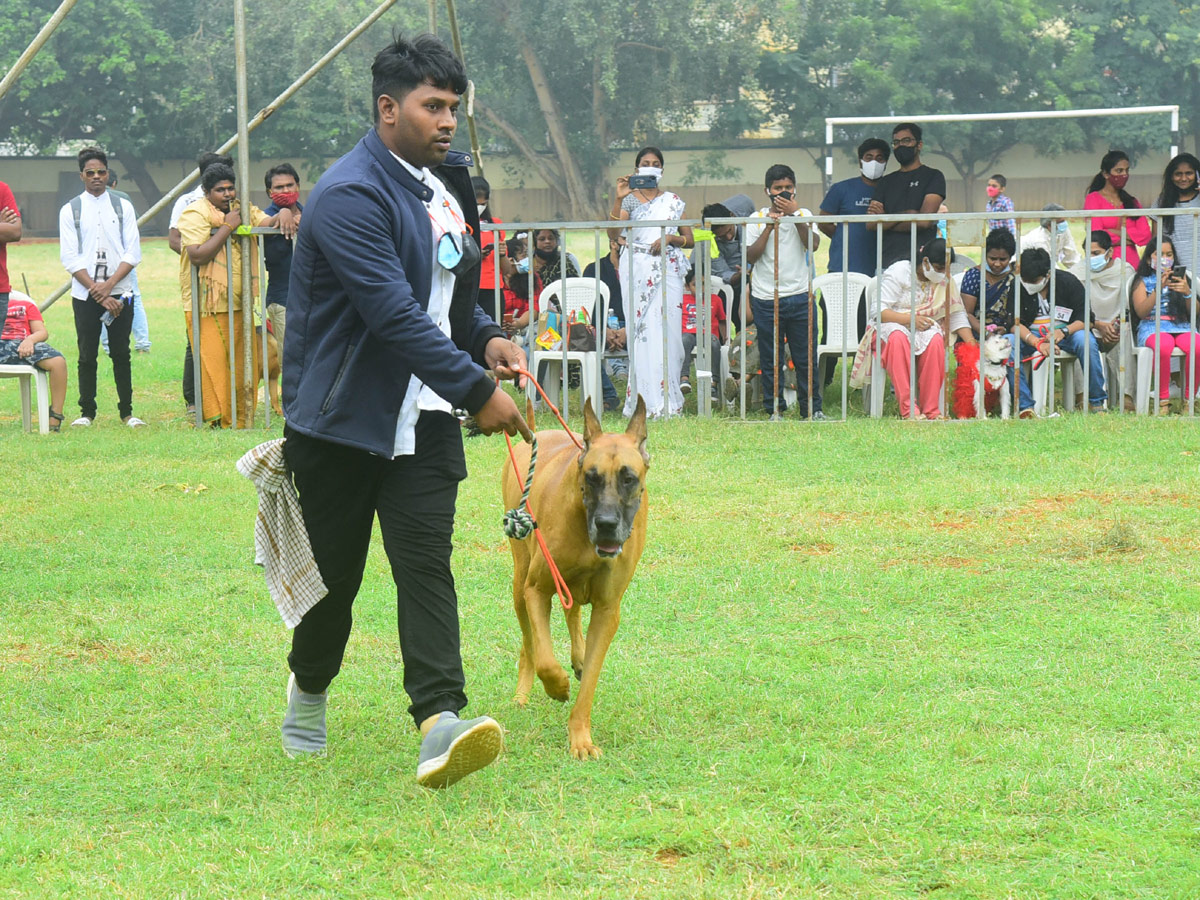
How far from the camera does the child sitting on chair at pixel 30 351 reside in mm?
11703

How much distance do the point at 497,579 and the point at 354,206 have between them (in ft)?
10.7

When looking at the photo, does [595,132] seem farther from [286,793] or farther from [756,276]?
[286,793]

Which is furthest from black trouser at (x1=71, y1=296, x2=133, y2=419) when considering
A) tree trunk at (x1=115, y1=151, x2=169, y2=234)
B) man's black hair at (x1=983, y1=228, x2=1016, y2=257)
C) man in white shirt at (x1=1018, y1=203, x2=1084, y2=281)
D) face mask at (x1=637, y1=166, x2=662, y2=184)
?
tree trunk at (x1=115, y1=151, x2=169, y2=234)

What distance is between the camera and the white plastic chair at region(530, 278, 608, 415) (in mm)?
11516

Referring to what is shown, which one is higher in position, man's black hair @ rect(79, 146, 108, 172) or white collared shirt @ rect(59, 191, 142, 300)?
man's black hair @ rect(79, 146, 108, 172)

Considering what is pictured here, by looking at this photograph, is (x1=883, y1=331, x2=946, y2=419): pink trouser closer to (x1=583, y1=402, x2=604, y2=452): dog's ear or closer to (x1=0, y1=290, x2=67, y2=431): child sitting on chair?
(x1=0, y1=290, x2=67, y2=431): child sitting on chair

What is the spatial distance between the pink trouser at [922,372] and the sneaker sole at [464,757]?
308 inches

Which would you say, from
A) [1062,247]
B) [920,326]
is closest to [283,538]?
[920,326]

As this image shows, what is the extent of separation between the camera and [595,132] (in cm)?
5325

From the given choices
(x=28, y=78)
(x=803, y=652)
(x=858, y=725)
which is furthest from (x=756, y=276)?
(x=28, y=78)

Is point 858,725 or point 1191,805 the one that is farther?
point 858,725

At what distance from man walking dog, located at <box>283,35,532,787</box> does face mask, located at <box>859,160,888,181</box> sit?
8927 mm

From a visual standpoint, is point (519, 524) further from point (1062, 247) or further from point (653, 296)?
point (1062, 247)

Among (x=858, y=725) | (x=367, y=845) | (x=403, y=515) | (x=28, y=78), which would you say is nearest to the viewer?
(x=367, y=845)
